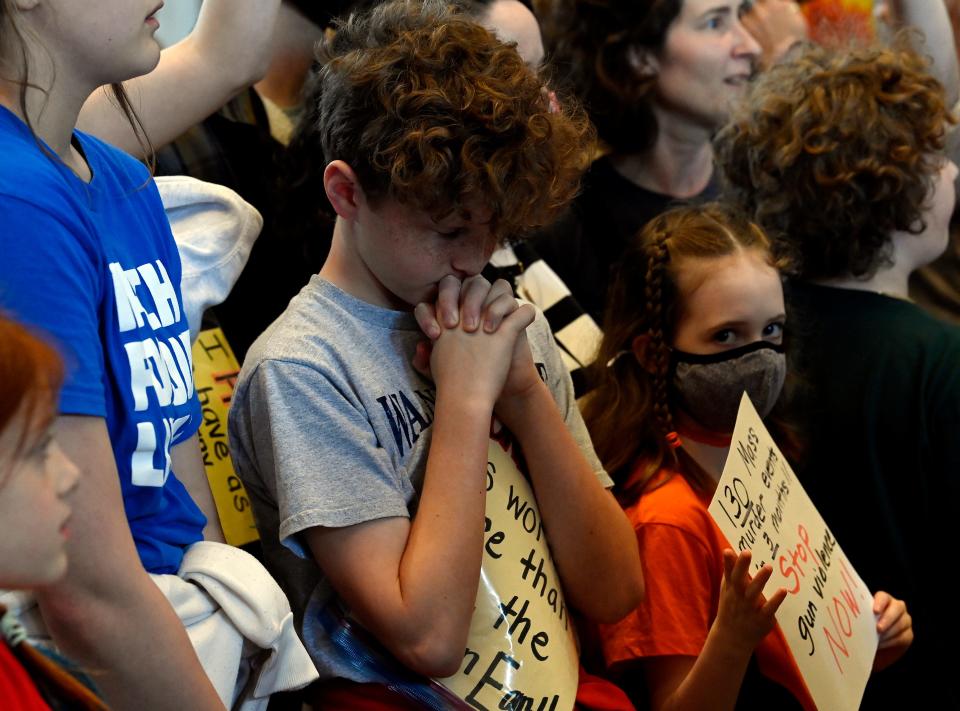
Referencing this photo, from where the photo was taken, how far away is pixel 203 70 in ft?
5.66

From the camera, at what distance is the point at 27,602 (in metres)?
1.15

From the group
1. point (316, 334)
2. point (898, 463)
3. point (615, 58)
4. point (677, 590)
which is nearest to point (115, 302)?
point (316, 334)

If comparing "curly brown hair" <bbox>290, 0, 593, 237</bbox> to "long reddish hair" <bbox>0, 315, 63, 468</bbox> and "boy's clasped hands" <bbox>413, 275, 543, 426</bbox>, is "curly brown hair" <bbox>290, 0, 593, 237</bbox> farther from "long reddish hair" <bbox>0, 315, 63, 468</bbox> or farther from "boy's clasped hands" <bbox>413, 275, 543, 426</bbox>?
"long reddish hair" <bbox>0, 315, 63, 468</bbox>

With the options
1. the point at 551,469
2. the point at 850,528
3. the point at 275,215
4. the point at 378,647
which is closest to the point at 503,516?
the point at 551,469

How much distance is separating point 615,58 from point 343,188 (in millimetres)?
1545

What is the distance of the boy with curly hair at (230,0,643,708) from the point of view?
1.42 metres

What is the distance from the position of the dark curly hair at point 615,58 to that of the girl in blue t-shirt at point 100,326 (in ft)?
5.67

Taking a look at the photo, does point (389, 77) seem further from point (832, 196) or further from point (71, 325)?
point (832, 196)

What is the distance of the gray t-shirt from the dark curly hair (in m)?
1.45

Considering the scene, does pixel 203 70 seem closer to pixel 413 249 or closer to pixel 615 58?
pixel 413 249

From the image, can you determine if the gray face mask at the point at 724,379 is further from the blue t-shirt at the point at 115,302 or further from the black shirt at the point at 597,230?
the blue t-shirt at the point at 115,302

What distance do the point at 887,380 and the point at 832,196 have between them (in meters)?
0.39

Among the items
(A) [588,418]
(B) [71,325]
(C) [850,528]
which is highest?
(B) [71,325]

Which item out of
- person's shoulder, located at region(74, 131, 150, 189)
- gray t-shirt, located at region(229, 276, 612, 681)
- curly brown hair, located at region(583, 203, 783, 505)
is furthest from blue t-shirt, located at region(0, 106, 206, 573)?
curly brown hair, located at region(583, 203, 783, 505)
